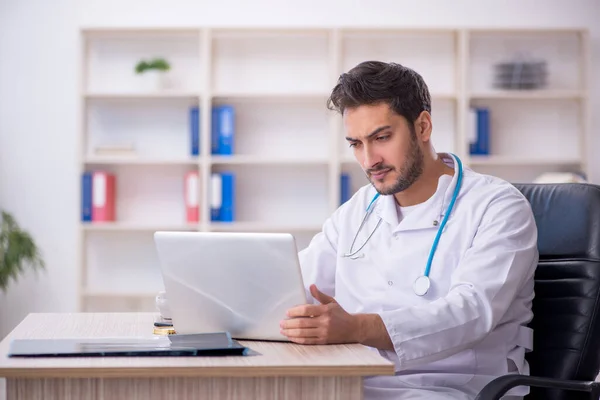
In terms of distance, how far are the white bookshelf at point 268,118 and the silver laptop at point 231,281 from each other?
3090mm

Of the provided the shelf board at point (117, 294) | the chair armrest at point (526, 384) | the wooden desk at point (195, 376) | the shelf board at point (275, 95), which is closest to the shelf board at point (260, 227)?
the shelf board at point (117, 294)

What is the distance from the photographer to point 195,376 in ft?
4.58

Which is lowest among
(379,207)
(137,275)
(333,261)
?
(137,275)

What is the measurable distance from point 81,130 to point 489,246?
3.27m

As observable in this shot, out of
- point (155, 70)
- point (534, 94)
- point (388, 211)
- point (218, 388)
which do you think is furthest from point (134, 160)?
point (218, 388)

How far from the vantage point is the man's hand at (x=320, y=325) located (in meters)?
1.59

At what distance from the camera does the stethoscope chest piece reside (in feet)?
6.22

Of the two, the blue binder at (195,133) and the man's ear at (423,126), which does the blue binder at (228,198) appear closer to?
Answer: the blue binder at (195,133)

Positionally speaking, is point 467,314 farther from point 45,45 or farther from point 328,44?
point 45,45

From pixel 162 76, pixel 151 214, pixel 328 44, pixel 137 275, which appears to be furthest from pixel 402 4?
pixel 137 275

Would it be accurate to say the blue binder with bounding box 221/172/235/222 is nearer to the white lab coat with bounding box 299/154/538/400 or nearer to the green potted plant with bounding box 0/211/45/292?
the green potted plant with bounding box 0/211/45/292

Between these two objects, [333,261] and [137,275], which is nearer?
[333,261]

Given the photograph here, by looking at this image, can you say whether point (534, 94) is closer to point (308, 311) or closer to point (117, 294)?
point (117, 294)

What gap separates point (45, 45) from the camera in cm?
485
